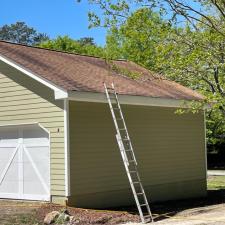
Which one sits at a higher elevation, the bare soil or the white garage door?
the white garage door

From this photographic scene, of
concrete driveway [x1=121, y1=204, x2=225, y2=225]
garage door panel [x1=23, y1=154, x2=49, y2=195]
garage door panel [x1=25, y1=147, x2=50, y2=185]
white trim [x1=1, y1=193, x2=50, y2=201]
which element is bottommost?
concrete driveway [x1=121, y1=204, x2=225, y2=225]

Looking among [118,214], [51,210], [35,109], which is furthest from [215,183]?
[51,210]

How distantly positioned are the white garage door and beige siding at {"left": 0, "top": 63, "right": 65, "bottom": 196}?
392 mm

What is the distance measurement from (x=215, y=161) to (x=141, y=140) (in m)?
23.5

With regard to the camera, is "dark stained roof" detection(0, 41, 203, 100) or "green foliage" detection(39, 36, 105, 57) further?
"green foliage" detection(39, 36, 105, 57)

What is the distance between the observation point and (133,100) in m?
16.2

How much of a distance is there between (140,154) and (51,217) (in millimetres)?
4931

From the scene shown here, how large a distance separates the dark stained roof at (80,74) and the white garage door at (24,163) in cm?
183

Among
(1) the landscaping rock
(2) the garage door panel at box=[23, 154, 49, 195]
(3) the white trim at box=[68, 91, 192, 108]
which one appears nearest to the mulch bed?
(1) the landscaping rock

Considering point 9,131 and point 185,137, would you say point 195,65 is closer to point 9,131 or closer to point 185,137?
point 185,137

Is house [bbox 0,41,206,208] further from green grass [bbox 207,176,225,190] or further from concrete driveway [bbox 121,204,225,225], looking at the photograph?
green grass [bbox 207,176,225,190]

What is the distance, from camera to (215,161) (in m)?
39.7

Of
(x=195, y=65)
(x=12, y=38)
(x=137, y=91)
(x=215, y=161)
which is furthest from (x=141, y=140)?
(x=12, y=38)

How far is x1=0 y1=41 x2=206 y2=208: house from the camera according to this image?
15.1 metres
